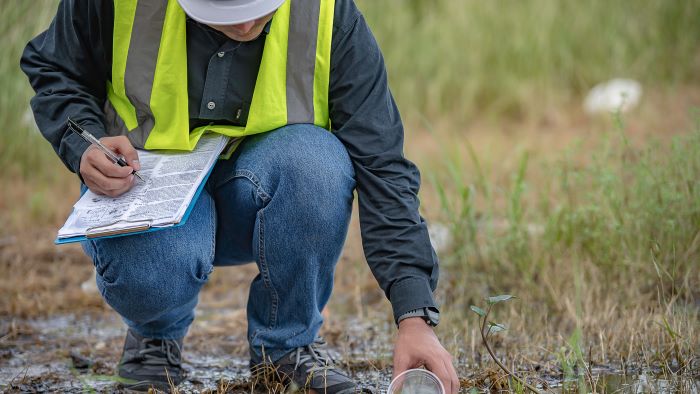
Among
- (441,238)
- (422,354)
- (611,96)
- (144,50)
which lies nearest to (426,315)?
(422,354)

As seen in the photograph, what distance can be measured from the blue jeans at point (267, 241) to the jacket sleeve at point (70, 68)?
0.96 feet

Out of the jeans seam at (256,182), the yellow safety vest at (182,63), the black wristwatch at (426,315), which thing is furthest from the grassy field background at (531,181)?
the yellow safety vest at (182,63)

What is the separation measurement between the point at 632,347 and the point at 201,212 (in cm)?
128

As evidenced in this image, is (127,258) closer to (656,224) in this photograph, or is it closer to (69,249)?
(656,224)

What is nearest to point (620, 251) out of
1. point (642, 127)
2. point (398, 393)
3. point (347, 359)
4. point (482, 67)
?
point (347, 359)

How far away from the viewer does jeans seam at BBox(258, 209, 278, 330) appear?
7.64 feet

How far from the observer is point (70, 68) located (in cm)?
234

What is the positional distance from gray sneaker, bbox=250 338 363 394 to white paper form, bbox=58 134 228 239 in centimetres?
55

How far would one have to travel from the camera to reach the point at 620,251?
10.6 feet

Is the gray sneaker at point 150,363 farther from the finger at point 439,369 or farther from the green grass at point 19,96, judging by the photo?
the green grass at point 19,96

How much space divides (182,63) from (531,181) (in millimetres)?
2940

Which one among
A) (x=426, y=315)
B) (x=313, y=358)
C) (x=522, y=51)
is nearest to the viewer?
(x=426, y=315)

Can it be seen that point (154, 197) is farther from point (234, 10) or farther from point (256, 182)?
point (234, 10)

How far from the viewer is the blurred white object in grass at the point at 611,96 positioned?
5996 millimetres
